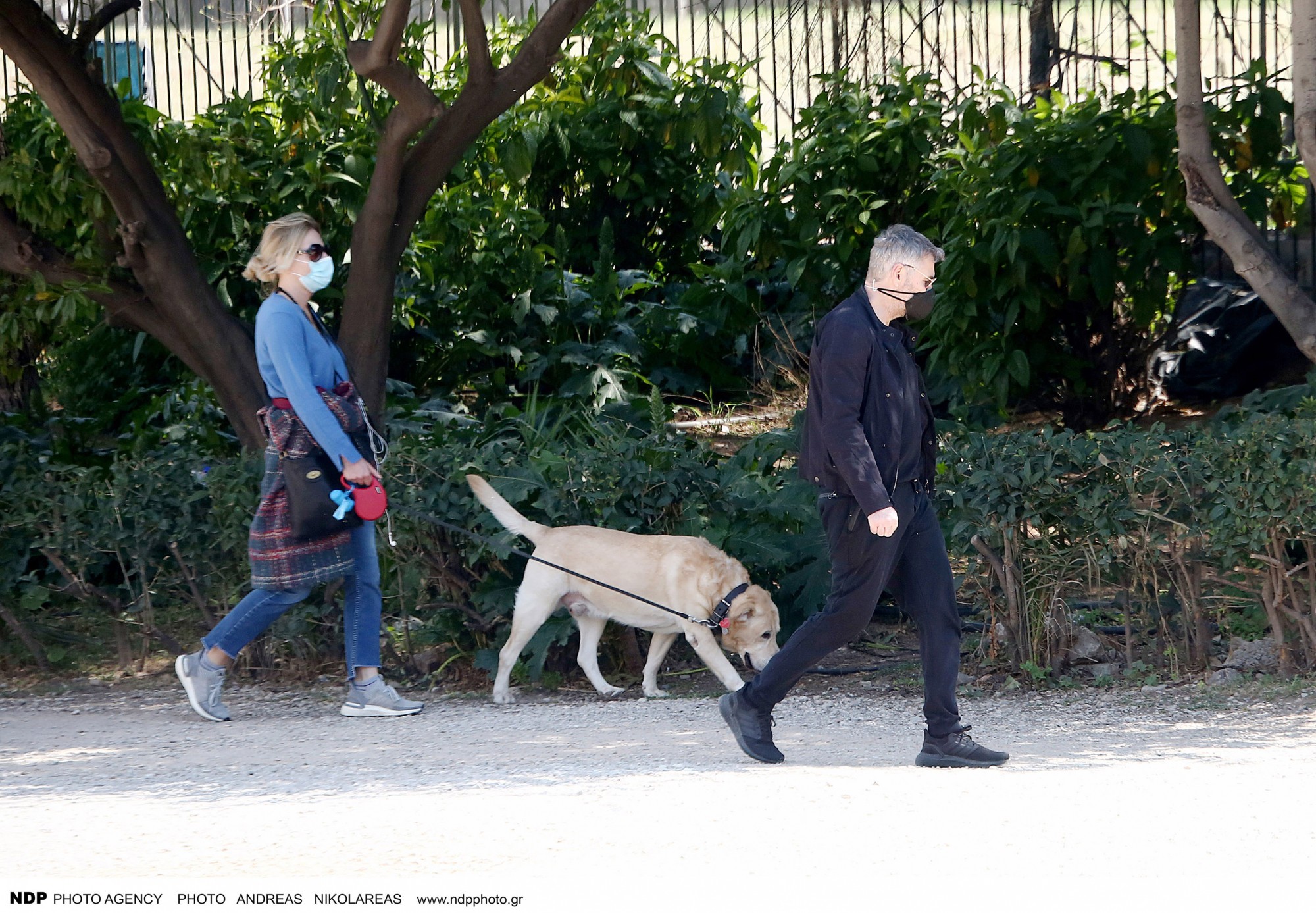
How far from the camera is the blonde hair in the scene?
522cm

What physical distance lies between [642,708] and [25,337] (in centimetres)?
519

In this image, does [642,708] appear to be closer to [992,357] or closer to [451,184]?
[992,357]

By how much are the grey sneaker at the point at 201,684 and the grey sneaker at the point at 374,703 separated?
0.51 meters

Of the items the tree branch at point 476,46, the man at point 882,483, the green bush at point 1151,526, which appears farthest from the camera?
the tree branch at point 476,46

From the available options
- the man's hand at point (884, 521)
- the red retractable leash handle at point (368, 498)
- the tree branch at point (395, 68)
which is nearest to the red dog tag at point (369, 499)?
the red retractable leash handle at point (368, 498)

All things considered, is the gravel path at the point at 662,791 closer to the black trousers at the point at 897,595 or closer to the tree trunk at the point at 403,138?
the black trousers at the point at 897,595

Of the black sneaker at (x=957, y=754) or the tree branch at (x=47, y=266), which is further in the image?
the tree branch at (x=47, y=266)

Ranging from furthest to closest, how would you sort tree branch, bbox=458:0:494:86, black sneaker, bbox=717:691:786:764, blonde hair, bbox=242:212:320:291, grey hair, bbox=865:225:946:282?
tree branch, bbox=458:0:494:86
blonde hair, bbox=242:212:320:291
black sneaker, bbox=717:691:786:764
grey hair, bbox=865:225:946:282

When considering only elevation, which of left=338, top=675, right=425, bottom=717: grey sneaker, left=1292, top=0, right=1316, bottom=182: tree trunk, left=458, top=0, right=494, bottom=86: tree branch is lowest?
left=338, top=675, right=425, bottom=717: grey sneaker

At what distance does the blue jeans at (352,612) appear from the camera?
214 inches

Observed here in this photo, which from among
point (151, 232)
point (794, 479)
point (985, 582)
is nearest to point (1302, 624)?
point (985, 582)

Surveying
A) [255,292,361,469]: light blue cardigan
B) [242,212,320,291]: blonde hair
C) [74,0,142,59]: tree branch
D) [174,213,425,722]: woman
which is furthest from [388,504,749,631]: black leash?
[74,0,142,59]: tree branch

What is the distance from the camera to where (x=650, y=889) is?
10.9 ft

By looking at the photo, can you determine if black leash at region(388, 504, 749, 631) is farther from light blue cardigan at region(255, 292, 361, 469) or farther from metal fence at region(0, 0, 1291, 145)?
metal fence at region(0, 0, 1291, 145)
